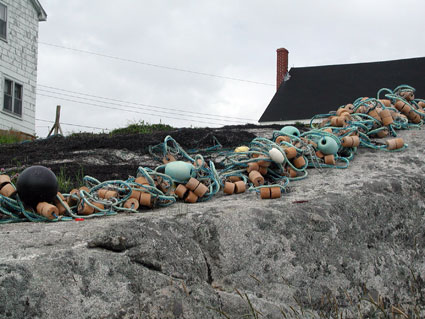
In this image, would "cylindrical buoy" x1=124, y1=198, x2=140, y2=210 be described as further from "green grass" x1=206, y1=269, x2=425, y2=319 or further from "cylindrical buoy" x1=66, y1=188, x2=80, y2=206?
"green grass" x1=206, y1=269, x2=425, y2=319

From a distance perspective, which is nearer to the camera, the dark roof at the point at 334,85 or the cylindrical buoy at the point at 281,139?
the cylindrical buoy at the point at 281,139

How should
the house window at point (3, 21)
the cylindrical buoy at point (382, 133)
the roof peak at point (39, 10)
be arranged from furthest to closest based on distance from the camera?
the roof peak at point (39, 10), the house window at point (3, 21), the cylindrical buoy at point (382, 133)

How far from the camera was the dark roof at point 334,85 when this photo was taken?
26766 millimetres

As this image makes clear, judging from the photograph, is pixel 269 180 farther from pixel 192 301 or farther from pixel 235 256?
pixel 192 301

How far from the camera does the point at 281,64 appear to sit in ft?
99.5

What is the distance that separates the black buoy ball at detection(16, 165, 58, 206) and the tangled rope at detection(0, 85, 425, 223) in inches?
1.9

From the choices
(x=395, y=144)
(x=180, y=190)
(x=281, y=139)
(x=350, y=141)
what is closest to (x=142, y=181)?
(x=180, y=190)

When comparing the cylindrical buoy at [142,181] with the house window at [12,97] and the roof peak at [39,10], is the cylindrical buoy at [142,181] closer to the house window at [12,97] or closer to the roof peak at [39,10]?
the house window at [12,97]

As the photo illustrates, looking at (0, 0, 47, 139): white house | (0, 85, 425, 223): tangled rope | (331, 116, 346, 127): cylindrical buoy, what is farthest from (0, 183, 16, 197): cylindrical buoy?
(0, 0, 47, 139): white house

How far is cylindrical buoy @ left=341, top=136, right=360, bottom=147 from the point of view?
14.4 ft

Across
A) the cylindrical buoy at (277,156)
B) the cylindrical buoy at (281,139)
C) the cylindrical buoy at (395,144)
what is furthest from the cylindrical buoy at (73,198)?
the cylindrical buoy at (395,144)

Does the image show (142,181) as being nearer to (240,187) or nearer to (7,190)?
(240,187)

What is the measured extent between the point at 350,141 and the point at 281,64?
26.6 meters

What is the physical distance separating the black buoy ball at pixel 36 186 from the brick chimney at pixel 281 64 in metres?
27.6
